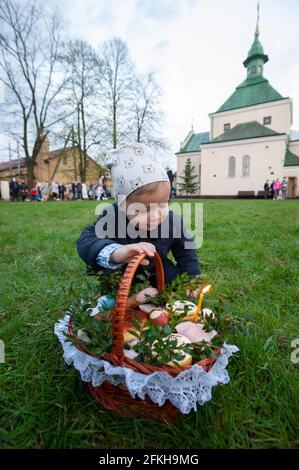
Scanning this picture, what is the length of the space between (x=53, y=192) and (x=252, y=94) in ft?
73.6

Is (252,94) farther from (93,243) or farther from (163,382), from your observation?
(163,382)

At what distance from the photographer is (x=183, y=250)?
1694 mm

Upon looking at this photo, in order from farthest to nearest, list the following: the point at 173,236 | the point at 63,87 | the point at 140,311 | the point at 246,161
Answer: the point at 246,161, the point at 63,87, the point at 173,236, the point at 140,311

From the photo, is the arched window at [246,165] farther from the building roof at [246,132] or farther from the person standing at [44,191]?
the person standing at [44,191]

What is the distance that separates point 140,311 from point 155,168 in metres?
0.70

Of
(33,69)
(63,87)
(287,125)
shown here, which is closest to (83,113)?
(63,87)

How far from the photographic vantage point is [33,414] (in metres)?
0.92

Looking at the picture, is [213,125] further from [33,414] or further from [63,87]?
[33,414]

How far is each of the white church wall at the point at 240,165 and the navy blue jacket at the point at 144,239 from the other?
2495 cm

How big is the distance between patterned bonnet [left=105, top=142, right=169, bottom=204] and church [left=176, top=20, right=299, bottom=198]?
943 inches

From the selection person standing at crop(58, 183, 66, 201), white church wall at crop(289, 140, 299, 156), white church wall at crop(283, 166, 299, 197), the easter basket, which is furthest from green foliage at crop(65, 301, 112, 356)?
white church wall at crop(289, 140, 299, 156)

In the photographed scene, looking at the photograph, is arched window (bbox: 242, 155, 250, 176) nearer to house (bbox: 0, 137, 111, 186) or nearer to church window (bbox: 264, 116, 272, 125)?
church window (bbox: 264, 116, 272, 125)

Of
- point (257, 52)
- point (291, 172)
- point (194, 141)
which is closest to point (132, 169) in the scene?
point (291, 172)
